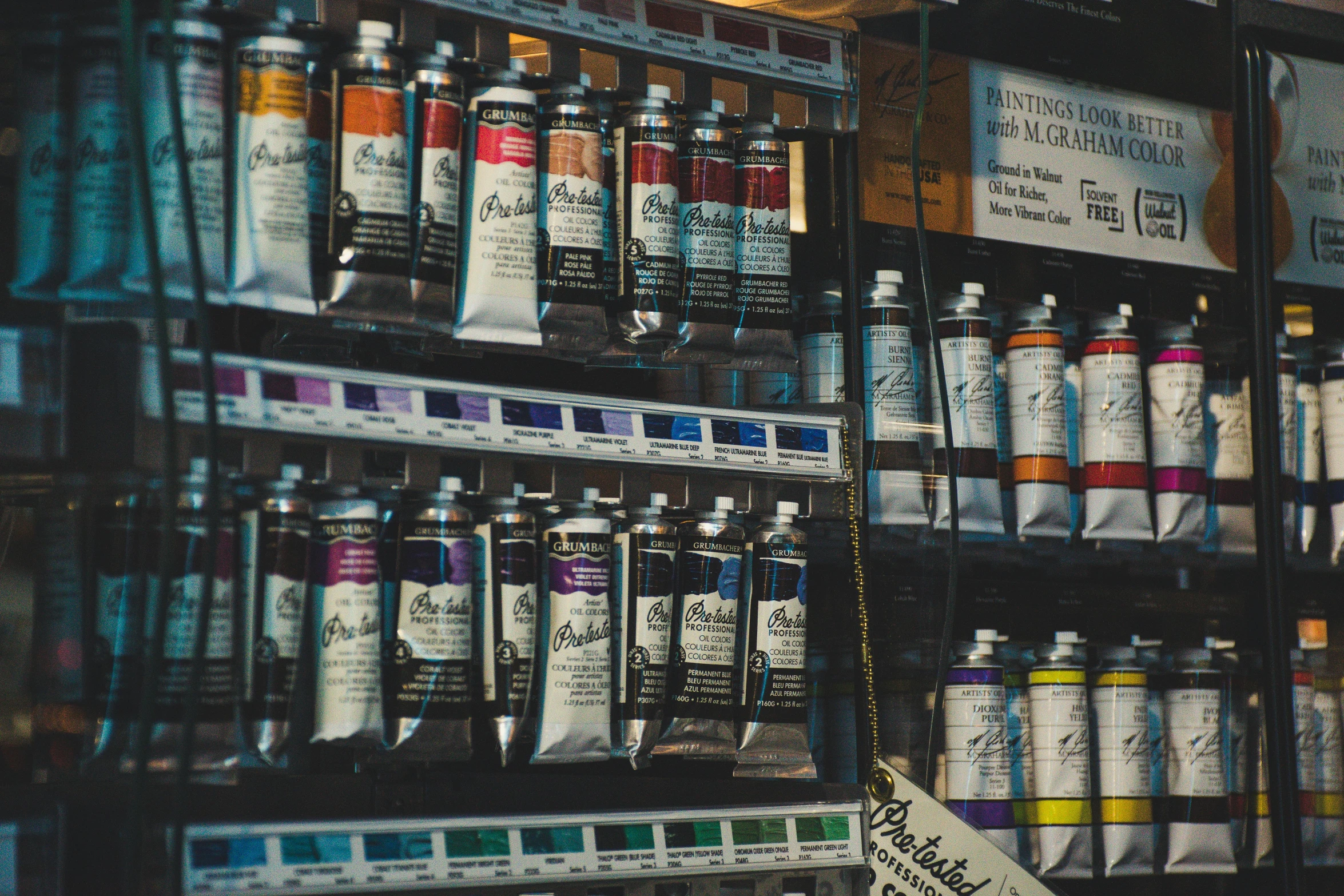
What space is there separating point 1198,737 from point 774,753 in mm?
977

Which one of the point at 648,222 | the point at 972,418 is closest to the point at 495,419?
the point at 648,222

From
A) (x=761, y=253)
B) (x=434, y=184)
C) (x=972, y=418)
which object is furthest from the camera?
(x=972, y=418)

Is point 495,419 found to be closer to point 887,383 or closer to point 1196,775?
point 887,383

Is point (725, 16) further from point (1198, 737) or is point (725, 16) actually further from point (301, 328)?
point (1198, 737)

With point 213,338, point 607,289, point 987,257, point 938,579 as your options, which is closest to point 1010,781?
point 938,579

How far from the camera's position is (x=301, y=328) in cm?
163

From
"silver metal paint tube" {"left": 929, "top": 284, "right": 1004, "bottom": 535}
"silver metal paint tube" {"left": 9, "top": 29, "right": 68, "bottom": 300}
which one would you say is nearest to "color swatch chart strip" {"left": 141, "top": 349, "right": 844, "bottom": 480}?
"silver metal paint tube" {"left": 9, "top": 29, "right": 68, "bottom": 300}

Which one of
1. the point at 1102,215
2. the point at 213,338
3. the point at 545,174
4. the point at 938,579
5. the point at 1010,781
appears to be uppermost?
the point at 1102,215

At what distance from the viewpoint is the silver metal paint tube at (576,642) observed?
1.56 m

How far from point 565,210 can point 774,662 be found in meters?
0.64

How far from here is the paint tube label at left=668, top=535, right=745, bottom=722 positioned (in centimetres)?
167

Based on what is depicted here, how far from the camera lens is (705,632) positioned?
1679 mm

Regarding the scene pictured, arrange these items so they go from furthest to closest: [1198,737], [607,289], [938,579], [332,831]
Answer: [1198,737], [938,579], [607,289], [332,831]

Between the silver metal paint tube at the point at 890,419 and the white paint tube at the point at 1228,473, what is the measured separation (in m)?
0.71
